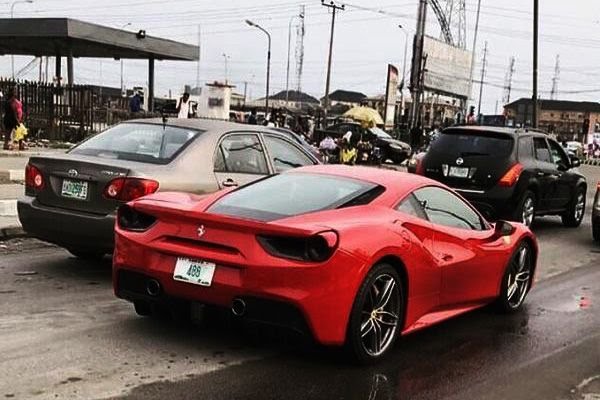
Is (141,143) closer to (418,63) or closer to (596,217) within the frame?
(596,217)

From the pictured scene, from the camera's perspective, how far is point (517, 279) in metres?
6.99

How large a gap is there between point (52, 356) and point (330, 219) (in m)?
1.97

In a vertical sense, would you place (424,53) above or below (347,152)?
above

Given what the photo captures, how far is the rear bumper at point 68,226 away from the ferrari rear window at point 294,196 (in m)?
1.61

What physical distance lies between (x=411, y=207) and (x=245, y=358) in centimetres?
162

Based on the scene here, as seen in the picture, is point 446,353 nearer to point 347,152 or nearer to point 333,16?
point 347,152

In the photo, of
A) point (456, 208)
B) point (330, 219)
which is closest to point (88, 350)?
point (330, 219)

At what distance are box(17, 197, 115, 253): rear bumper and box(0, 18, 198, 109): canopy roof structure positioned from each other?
20.9 metres

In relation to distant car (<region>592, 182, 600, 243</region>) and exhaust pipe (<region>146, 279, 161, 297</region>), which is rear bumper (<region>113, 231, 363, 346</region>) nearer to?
exhaust pipe (<region>146, 279, 161, 297</region>)

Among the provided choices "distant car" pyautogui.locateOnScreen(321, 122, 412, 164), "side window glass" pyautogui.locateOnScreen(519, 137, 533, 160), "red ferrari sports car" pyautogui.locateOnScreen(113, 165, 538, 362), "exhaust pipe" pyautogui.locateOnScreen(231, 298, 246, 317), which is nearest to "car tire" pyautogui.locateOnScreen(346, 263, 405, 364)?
"red ferrari sports car" pyautogui.locateOnScreen(113, 165, 538, 362)

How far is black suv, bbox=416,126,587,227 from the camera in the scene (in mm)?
11820

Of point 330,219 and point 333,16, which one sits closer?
point 330,219

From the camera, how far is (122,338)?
537 cm

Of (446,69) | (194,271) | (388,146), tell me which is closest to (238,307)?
(194,271)
